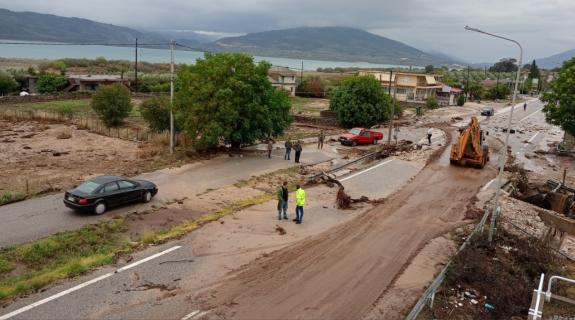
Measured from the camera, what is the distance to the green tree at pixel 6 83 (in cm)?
6148

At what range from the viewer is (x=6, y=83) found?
61812mm

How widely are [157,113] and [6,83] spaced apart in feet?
127

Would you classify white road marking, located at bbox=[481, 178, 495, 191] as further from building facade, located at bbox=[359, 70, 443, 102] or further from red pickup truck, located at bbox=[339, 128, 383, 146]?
building facade, located at bbox=[359, 70, 443, 102]

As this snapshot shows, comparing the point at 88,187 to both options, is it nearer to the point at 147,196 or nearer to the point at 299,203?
the point at 147,196

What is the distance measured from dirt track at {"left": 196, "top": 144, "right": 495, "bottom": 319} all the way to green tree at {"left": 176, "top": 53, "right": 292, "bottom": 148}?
11.3 m

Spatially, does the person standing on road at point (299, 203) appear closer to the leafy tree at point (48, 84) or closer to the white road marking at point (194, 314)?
the white road marking at point (194, 314)

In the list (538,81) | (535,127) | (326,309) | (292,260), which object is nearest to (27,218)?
(292,260)

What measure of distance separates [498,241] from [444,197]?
644 cm

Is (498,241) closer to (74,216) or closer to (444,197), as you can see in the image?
(444,197)

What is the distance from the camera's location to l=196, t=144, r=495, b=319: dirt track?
12.0m

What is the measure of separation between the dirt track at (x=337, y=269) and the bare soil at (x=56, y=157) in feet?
41.6

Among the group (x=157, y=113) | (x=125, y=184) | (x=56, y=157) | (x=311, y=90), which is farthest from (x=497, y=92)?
(x=125, y=184)

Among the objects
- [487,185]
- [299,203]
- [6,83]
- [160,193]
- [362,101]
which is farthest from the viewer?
[6,83]

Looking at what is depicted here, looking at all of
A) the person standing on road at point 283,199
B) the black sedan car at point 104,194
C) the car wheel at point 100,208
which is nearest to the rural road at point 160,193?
the car wheel at point 100,208
